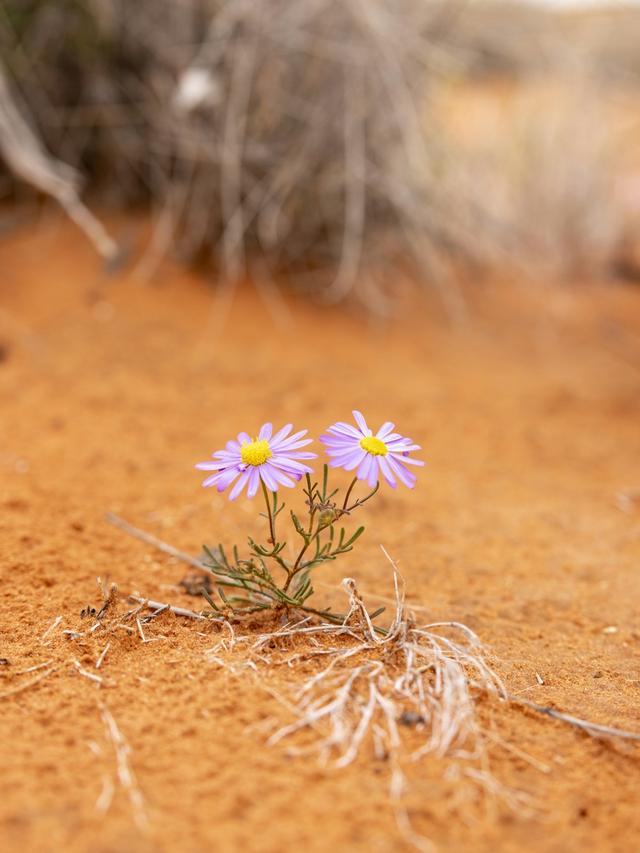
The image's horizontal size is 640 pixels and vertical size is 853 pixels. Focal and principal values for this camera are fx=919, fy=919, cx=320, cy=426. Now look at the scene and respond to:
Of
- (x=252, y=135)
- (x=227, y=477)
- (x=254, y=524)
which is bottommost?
(x=227, y=477)

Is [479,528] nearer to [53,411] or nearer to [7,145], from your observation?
[53,411]

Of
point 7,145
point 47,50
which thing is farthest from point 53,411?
point 47,50

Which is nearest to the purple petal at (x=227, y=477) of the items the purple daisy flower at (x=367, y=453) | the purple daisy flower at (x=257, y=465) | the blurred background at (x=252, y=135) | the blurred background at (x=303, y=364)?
the purple daisy flower at (x=257, y=465)

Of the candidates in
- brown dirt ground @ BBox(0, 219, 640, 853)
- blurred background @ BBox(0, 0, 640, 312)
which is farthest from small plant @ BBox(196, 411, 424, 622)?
blurred background @ BBox(0, 0, 640, 312)

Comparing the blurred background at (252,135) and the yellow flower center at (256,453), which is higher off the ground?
the blurred background at (252,135)

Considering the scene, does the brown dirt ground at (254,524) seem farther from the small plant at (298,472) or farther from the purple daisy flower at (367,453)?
the purple daisy flower at (367,453)

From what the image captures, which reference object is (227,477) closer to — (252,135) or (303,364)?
(303,364)

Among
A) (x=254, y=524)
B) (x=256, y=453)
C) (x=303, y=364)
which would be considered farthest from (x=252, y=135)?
(x=256, y=453)
